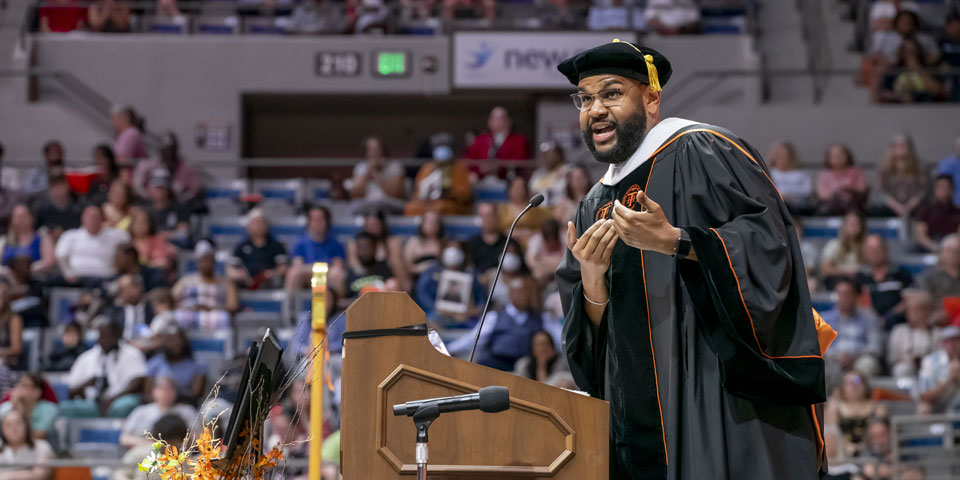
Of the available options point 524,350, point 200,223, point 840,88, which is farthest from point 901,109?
point 200,223

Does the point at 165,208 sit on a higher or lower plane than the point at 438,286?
higher

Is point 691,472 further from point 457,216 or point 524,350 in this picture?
point 457,216

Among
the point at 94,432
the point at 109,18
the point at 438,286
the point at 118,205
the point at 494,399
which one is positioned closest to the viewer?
the point at 494,399

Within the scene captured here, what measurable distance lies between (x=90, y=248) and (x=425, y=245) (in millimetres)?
2996

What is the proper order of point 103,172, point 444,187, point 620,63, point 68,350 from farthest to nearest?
1. point 103,172
2. point 444,187
3. point 68,350
4. point 620,63

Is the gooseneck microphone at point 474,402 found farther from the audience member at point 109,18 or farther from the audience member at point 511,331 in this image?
the audience member at point 109,18

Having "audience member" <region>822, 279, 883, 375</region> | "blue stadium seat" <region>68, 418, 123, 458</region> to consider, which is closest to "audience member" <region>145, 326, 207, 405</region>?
"blue stadium seat" <region>68, 418, 123, 458</region>

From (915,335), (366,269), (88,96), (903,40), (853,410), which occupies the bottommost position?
(853,410)

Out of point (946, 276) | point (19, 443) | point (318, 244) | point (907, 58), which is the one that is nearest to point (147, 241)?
point (318, 244)

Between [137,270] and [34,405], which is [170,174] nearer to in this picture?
[137,270]

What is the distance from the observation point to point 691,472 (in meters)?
3.32

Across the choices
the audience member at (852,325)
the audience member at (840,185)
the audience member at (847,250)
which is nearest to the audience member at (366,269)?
the audience member at (852,325)

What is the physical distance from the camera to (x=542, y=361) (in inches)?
351

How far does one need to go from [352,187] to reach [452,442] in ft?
31.8
